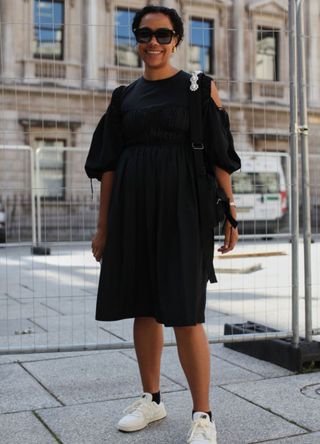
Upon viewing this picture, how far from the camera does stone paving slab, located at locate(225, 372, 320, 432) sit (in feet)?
10.6

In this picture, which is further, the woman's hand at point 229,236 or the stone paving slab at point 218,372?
the stone paving slab at point 218,372

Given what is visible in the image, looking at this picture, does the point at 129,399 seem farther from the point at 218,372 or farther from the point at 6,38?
the point at 6,38

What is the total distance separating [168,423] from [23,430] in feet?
2.29

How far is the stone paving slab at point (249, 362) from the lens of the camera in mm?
4062

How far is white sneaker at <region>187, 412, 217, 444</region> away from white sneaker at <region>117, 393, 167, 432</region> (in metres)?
0.32

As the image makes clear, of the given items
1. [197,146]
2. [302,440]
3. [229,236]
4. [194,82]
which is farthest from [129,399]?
[194,82]

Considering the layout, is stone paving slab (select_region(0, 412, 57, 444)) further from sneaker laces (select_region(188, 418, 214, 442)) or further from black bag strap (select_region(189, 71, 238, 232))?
black bag strap (select_region(189, 71, 238, 232))

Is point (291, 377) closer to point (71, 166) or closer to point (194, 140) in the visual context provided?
point (194, 140)

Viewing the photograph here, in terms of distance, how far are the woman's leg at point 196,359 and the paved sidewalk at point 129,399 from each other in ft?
0.75

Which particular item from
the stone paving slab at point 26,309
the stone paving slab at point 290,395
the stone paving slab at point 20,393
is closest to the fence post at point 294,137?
the stone paving slab at point 290,395

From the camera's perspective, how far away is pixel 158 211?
286cm

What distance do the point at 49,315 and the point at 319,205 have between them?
285 cm

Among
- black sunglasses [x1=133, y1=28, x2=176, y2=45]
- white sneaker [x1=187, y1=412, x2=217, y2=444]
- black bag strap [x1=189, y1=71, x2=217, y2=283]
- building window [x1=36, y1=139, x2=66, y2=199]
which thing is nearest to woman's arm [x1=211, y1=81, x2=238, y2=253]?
black bag strap [x1=189, y1=71, x2=217, y2=283]

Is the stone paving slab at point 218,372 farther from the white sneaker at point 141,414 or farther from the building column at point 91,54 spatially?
the building column at point 91,54
